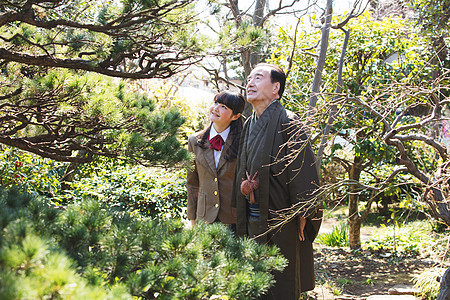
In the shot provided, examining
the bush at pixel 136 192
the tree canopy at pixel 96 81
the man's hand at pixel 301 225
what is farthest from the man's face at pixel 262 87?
the bush at pixel 136 192

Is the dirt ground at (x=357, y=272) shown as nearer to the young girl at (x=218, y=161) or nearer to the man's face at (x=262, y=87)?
the young girl at (x=218, y=161)

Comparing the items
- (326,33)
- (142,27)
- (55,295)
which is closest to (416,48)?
A: (326,33)

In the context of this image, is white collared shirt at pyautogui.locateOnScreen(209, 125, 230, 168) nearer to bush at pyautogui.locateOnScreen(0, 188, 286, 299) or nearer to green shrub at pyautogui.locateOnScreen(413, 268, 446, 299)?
bush at pyautogui.locateOnScreen(0, 188, 286, 299)

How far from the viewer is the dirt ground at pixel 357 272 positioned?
13.0 ft

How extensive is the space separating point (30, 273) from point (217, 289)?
0.50m

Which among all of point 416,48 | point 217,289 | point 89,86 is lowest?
point 217,289

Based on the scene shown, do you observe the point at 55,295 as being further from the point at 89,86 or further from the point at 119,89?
the point at 119,89

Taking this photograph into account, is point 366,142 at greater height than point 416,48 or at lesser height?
lesser

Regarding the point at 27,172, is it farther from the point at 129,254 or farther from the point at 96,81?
the point at 129,254

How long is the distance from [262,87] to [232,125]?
50 centimetres

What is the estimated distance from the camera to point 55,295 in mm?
820

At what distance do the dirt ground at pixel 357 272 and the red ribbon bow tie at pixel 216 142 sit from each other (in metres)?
1.74

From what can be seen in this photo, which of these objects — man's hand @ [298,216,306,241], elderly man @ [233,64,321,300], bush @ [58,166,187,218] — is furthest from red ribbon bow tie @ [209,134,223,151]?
bush @ [58,166,187,218]

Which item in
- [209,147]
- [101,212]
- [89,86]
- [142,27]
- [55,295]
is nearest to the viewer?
[55,295]
